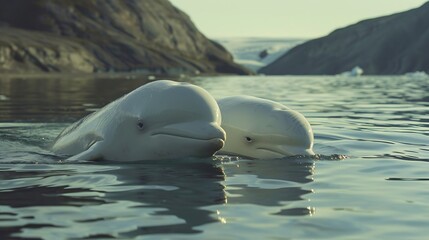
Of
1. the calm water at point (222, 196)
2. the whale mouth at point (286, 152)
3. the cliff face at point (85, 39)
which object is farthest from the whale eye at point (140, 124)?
the cliff face at point (85, 39)

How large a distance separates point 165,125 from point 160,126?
10 centimetres

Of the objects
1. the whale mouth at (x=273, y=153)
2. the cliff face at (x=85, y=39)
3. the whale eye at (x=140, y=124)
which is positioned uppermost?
the whale eye at (x=140, y=124)

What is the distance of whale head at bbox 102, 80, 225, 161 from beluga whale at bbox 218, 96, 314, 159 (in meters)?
1.32

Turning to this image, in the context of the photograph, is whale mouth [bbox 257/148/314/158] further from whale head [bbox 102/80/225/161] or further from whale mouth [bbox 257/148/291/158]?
whale head [bbox 102/80/225/161]

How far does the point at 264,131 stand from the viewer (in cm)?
1214

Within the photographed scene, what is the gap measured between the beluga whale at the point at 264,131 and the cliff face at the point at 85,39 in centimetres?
11345

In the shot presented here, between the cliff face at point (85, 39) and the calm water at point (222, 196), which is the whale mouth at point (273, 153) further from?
the cliff face at point (85, 39)

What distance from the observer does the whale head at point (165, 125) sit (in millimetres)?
10828

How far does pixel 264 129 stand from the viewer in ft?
39.8

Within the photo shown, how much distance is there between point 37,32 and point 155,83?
503 feet

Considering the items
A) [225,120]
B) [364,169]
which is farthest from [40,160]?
[364,169]

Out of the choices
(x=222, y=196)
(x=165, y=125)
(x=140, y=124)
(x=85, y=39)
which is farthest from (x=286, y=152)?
(x=85, y=39)

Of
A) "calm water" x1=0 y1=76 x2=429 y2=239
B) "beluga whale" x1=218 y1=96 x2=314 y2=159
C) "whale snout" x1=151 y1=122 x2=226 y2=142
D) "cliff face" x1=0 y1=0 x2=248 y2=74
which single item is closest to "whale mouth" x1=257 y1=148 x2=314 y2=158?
"beluga whale" x1=218 y1=96 x2=314 y2=159

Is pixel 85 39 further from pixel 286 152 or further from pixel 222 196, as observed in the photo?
pixel 222 196
